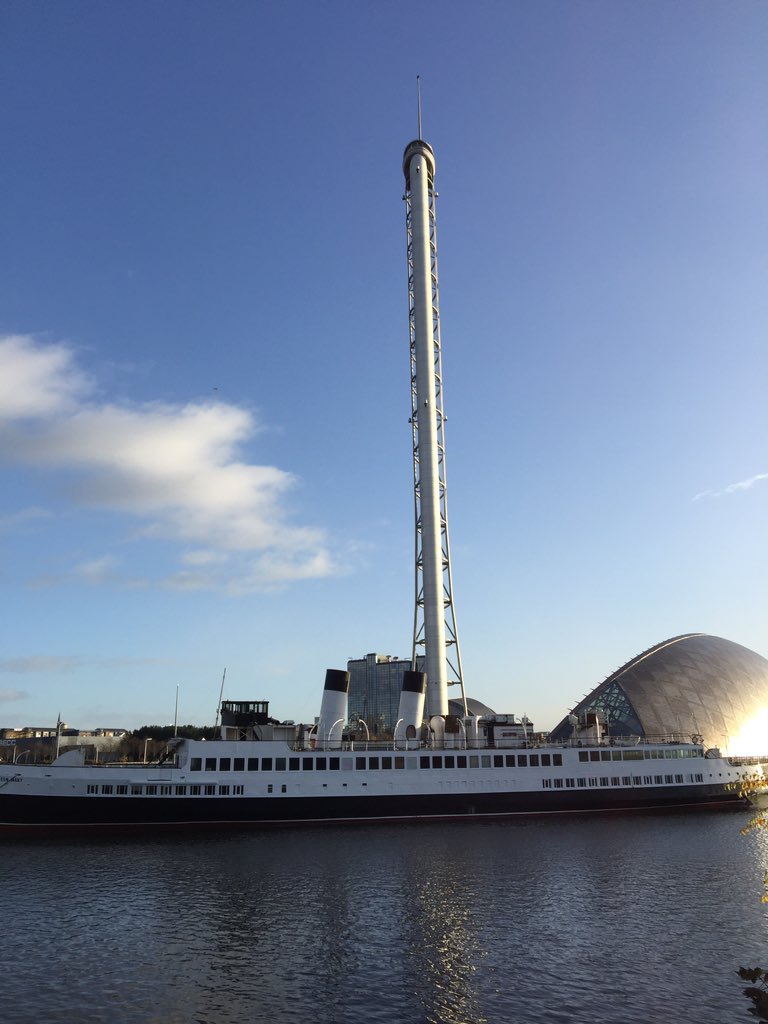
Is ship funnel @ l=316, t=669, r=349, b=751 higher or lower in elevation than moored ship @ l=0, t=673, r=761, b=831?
higher

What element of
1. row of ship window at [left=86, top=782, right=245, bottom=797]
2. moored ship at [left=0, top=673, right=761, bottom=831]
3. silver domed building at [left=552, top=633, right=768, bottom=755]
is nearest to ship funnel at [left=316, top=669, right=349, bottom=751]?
moored ship at [left=0, top=673, right=761, bottom=831]

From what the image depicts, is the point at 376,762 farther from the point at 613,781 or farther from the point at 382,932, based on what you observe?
the point at 382,932

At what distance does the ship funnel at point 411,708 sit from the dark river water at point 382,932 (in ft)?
48.6

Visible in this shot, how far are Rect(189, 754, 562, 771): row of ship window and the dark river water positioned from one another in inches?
393

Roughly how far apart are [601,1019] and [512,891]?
47.2 feet

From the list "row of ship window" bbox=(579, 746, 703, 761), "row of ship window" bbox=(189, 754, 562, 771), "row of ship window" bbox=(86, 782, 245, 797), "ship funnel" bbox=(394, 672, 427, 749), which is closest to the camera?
"row of ship window" bbox=(86, 782, 245, 797)

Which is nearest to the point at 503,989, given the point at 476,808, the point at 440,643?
the point at 476,808

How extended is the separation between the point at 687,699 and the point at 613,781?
63.6 meters

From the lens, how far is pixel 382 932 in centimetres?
Result: 2792

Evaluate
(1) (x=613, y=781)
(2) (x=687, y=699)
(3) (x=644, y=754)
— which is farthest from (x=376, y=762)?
(2) (x=687, y=699)

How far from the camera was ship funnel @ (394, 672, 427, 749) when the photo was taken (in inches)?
2425

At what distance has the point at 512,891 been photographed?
1334 inches

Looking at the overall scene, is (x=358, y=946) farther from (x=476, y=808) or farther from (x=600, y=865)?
(x=476, y=808)

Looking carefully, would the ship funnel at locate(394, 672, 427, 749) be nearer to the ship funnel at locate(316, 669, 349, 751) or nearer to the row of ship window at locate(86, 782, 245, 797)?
the ship funnel at locate(316, 669, 349, 751)
